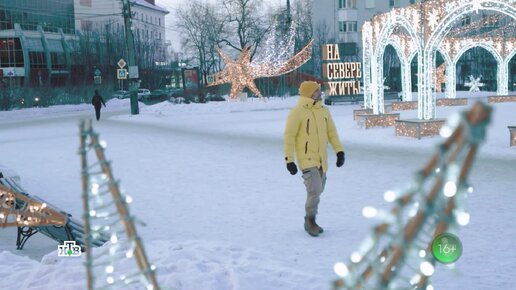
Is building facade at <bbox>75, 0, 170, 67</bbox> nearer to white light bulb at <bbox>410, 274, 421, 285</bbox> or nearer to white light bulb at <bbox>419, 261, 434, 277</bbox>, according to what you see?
white light bulb at <bbox>410, 274, 421, 285</bbox>

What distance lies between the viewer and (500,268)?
494 centimetres

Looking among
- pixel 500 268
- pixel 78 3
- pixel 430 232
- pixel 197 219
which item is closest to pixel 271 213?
pixel 197 219

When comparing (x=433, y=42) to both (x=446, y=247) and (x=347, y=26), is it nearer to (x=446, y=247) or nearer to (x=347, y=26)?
(x=446, y=247)

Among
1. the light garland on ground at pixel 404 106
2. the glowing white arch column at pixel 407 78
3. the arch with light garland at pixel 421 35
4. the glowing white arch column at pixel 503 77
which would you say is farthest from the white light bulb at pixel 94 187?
the glowing white arch column at pixel 503 77

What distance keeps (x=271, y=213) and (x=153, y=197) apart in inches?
88.4

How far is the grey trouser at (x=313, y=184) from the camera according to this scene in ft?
20.5

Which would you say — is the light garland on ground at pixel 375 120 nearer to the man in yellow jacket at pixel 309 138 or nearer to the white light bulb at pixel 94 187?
the man in yellow jacket at pixel 309 138

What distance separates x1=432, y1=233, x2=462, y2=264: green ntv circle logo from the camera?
134 centimetres

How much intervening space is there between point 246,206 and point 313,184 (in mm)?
1858

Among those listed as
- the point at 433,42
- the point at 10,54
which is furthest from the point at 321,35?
the point at 433,42

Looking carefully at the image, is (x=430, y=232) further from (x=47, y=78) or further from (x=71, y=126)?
(x=47, y=78)

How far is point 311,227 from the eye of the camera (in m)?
6.34

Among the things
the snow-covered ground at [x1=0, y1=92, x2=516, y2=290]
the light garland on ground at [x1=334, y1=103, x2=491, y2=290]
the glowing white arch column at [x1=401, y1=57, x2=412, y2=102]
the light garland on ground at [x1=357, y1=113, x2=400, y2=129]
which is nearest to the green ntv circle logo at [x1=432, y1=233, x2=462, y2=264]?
the light garland on ground at [x1=334, y1=103, x2=491, y2=290]

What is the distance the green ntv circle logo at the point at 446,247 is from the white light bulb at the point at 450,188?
0.62 ft
